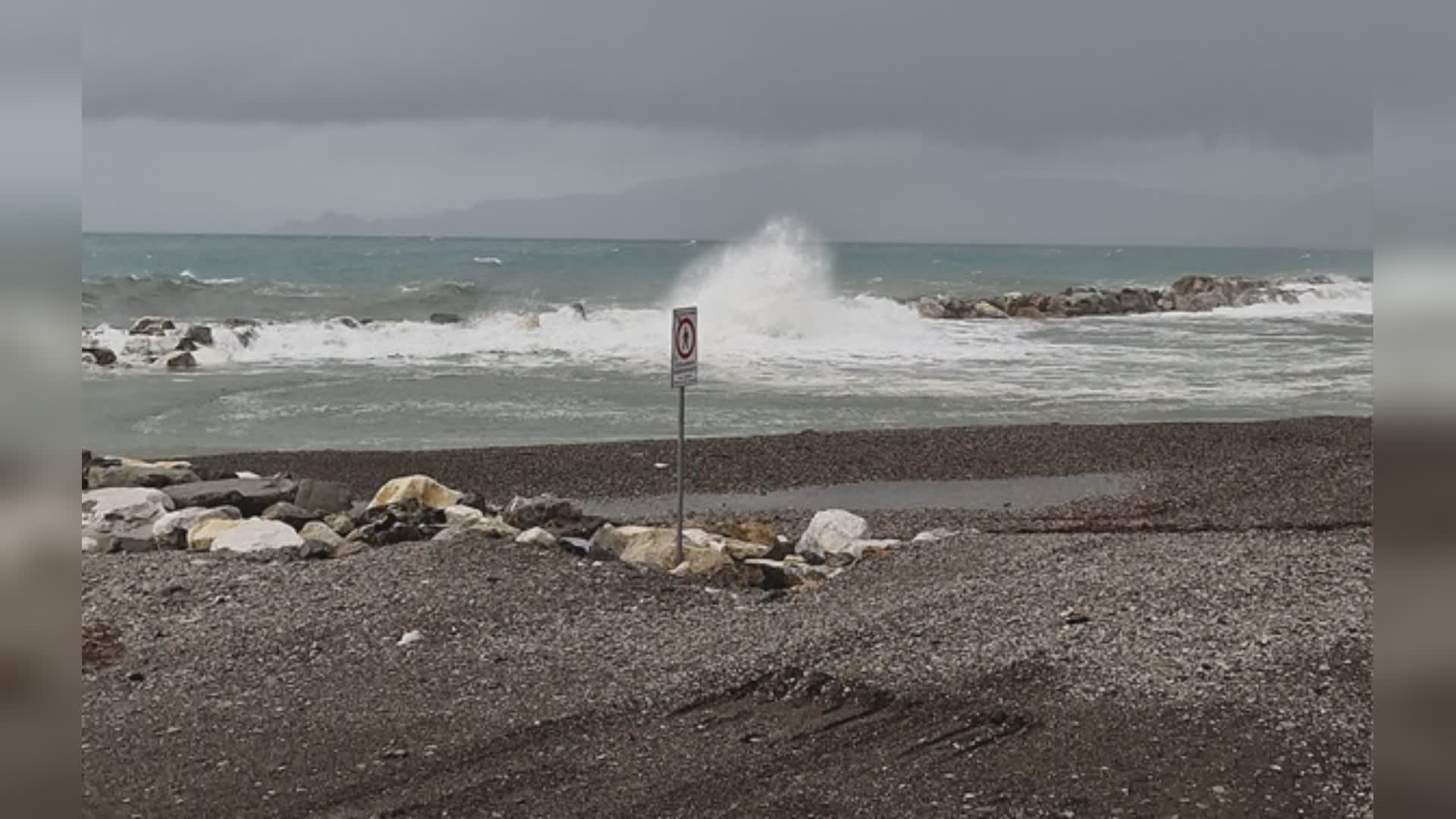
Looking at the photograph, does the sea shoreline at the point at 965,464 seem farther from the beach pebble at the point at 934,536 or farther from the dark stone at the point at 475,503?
the dark stone at the point at 475,503

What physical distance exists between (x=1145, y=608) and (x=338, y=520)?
6.50 meters

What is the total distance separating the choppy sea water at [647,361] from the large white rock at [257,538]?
7.28ft

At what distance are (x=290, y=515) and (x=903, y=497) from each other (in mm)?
5951

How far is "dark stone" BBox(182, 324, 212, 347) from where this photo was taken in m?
30.3

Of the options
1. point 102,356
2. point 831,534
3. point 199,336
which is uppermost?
point 199,336

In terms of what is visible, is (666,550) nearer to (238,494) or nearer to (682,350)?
(682,350)

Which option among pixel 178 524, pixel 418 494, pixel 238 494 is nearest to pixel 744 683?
pixel 418 494

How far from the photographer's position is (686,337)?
33.3ft

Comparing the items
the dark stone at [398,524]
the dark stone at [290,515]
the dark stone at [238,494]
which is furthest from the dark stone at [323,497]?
the dark stone at [398,524]

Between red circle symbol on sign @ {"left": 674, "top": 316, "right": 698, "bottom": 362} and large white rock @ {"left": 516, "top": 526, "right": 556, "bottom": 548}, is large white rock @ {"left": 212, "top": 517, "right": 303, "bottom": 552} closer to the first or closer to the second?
large white rock @ {"left": 516, "top": 526, "right": 556, "bottom": 548}
